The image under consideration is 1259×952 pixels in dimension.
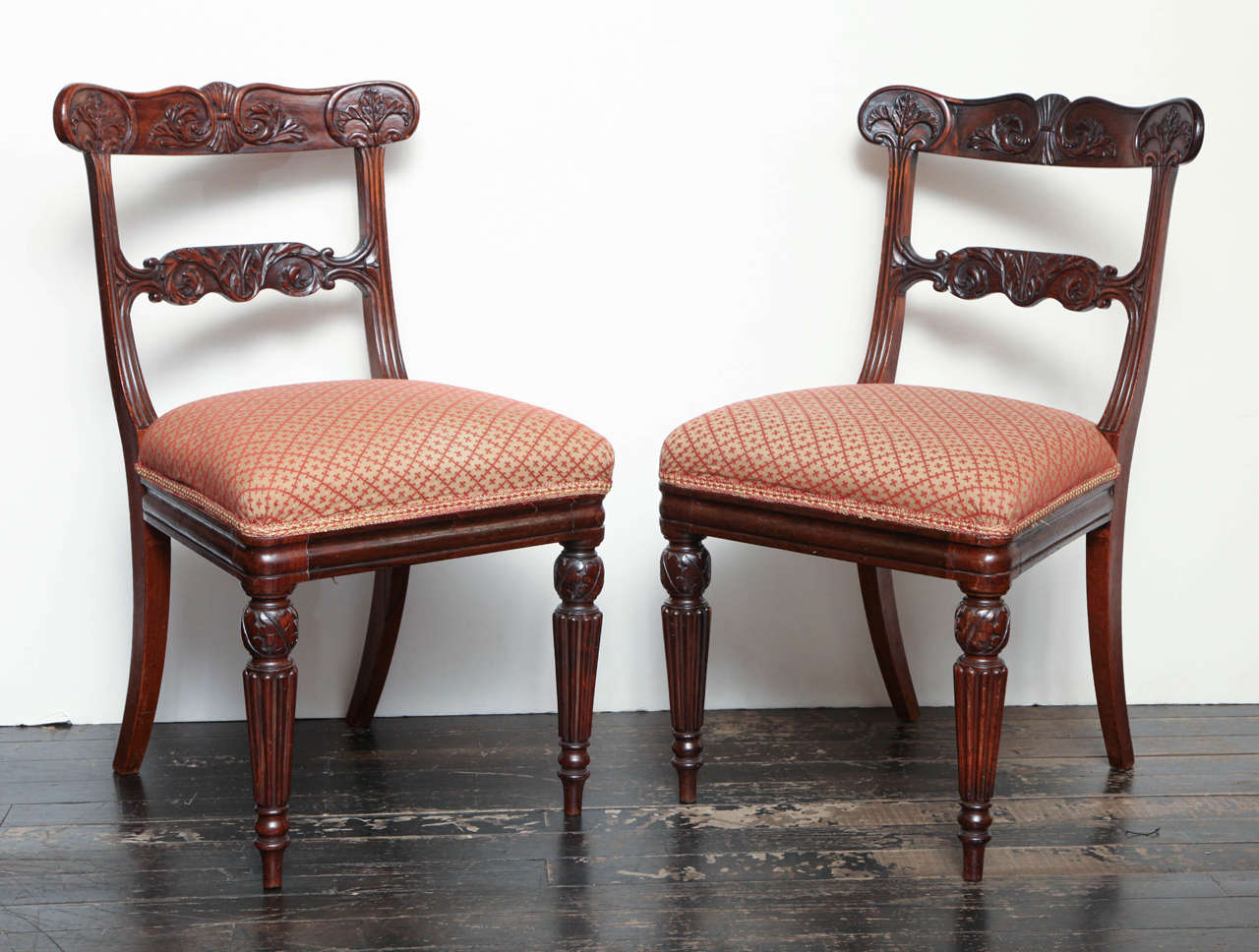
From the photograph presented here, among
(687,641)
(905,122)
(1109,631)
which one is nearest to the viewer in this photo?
(687,641)

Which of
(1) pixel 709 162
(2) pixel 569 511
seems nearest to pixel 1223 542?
(1) pixel 709 162

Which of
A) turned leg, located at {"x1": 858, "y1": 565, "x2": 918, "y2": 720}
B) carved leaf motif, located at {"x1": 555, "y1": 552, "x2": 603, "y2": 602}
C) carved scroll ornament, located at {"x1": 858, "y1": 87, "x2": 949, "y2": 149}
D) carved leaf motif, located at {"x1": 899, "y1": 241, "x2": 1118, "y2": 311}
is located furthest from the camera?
turned leg, located at {"x1": 858, "y1": 565, "x2": 918, "y2": 720}

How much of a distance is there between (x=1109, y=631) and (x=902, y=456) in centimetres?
61

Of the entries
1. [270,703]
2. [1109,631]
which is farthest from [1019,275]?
[270,703]

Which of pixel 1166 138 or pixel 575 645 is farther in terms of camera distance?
pixel 1166 138

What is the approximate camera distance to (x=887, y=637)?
7.33ft

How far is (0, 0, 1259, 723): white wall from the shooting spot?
7.12 feet

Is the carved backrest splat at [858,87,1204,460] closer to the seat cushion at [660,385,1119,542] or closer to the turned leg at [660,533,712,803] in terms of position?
the seat cushion at [660,385,1119,542]

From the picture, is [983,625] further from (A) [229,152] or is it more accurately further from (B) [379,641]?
(A) [229,152]

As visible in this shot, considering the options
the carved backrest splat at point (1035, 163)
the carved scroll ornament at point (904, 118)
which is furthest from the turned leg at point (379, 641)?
the carved scroll ornament at point (904, 118)

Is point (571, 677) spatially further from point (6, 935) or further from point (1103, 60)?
point (1103, 60)

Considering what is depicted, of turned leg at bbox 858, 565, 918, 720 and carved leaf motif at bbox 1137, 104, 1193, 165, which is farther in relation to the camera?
turned leg at bbox 858, 565, 918, 720

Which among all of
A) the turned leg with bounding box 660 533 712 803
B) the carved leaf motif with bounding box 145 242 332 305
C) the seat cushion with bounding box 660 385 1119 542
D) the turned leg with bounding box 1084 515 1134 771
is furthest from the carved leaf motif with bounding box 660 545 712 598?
the carved leaf motif with bounding box 145 242 332 305

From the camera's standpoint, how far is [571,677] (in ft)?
6.01
